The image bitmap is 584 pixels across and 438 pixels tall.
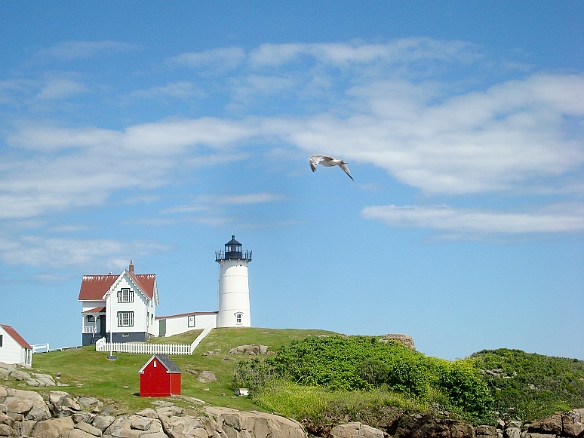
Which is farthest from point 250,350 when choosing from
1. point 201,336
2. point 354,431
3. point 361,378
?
point 354,431

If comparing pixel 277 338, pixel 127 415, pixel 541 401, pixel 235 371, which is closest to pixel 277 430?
pixel 127 415

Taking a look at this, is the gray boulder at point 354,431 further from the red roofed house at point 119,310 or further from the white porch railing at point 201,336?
the red roofed house at point 119,310

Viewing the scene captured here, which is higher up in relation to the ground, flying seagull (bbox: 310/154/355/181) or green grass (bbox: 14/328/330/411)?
flying seagull (bbox: 310/154/355/181)

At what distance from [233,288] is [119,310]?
10218 mm

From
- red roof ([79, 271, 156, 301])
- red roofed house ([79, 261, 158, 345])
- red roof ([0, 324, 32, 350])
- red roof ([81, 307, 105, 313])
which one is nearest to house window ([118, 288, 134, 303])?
red roofed house ([79, 261, 158, 345])

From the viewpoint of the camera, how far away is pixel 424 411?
3612 centimetres

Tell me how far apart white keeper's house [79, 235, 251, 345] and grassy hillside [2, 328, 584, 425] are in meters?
7.25

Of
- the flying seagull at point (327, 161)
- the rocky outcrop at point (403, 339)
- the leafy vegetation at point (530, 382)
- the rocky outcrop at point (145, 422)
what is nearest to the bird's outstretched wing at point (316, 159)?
the flying seagull at point (327, 161)

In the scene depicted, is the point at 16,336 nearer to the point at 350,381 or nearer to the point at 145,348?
the point at 145,348

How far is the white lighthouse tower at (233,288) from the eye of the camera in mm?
60688

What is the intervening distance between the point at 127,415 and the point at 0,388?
5.26 m

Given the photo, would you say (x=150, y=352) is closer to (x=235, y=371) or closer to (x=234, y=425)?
(x=235, y=371)

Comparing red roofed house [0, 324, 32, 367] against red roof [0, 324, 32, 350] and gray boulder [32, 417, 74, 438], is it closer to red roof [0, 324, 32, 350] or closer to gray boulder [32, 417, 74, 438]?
red roof [0, 324, 32, 350]

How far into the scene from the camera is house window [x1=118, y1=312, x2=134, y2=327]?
54.1 m
